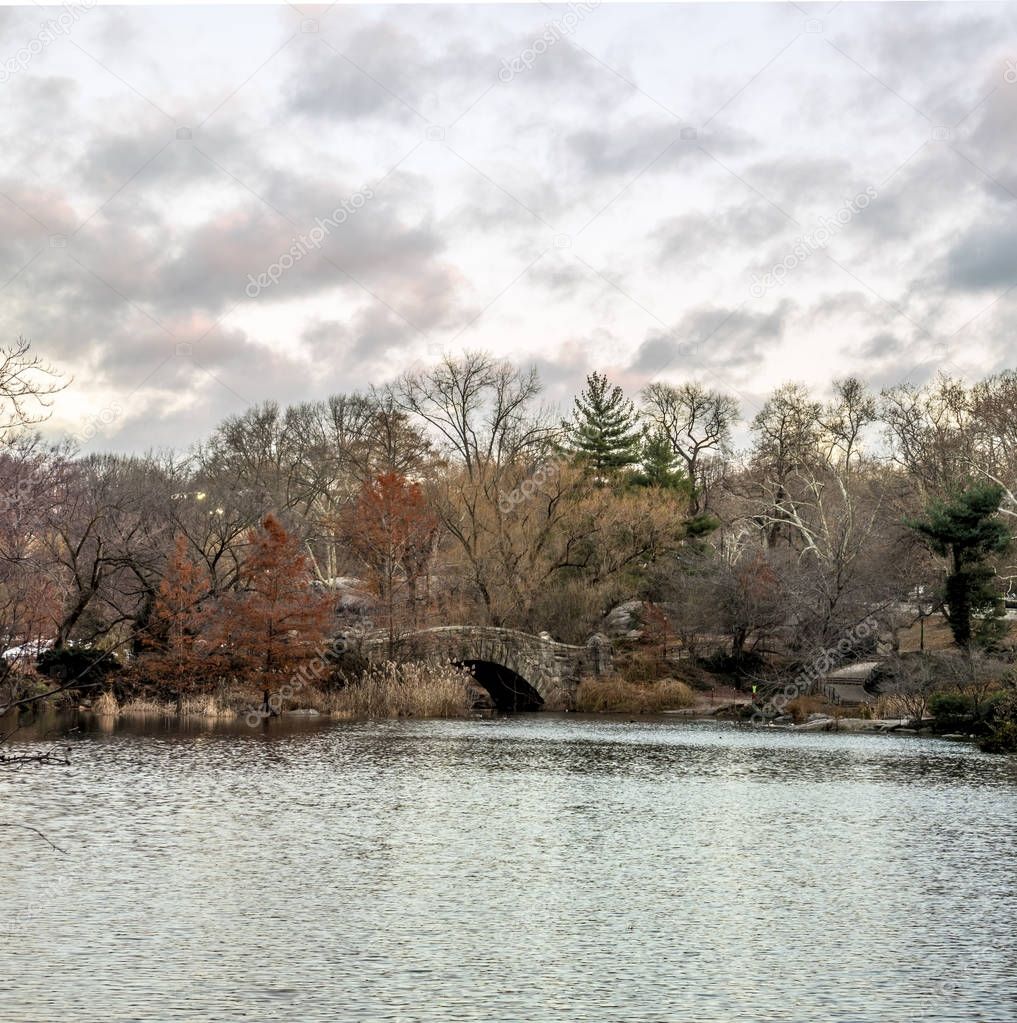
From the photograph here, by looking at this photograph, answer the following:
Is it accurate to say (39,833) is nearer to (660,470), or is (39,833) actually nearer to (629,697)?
(629,697)

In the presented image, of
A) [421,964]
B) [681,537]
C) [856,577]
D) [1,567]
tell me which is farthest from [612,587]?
[421,964]

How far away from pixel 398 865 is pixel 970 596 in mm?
34608

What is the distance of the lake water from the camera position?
8328mm

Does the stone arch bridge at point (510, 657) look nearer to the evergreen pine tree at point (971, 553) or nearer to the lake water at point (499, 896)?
the evergreen pine tree at point (971, 553)

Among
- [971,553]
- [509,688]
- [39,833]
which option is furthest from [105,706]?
[971,553]

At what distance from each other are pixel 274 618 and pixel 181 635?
2907 mm

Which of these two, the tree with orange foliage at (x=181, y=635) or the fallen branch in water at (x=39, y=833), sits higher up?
the tree with orange foliage at (x=181, y=635)

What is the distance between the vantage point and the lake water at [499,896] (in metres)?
8.33

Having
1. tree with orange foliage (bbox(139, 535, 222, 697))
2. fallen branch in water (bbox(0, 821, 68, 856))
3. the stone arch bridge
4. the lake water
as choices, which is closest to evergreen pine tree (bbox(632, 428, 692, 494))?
the stone arch bridge

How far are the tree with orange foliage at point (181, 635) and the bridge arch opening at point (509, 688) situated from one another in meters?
11.1

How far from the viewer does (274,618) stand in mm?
40375

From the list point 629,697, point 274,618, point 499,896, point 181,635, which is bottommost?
point 499,896

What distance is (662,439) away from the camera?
223 feet

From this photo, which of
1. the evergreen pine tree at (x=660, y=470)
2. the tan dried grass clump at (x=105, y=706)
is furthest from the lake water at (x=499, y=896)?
the evergreen pine tree at (x=660, y=470)
